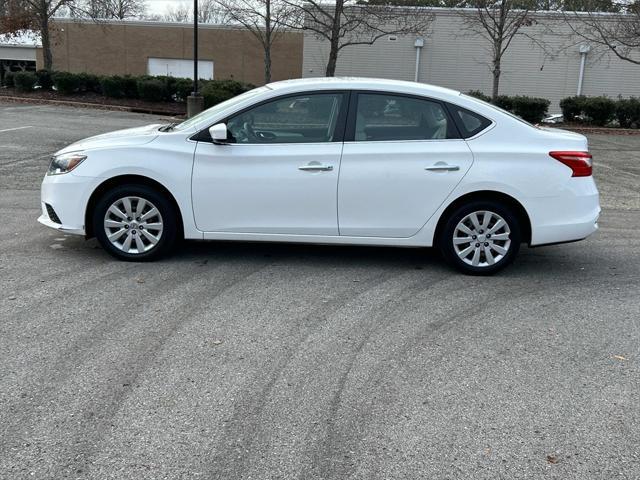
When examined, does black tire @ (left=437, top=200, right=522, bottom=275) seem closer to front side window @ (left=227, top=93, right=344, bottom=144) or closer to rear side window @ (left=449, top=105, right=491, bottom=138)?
rear side window @ (left=449, top=105, right=491, bottom=138)

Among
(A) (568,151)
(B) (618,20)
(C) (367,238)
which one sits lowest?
(C) (367,238)

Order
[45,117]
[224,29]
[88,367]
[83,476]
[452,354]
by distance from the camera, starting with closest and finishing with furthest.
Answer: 1. [83,476]
2. [88,367]
3. [452,354]
4. [45,117]
5. [224,29]

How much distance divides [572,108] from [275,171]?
794 inches

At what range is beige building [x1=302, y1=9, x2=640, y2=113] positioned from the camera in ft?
102

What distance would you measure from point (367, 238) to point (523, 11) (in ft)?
73.9

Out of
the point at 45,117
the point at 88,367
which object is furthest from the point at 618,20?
the point at 88,367

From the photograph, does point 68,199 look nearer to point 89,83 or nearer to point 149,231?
point 149,231

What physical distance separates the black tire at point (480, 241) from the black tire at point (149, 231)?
2471 millimetres

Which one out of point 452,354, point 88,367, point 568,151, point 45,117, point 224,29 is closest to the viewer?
point 88,367

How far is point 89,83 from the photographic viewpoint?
2702 cm

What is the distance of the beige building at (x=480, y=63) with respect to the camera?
102 feet

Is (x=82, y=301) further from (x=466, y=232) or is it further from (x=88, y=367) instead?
(x=466, y=232)

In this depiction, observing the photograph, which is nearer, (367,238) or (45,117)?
(367,238)

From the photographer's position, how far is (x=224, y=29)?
38.8 meters
